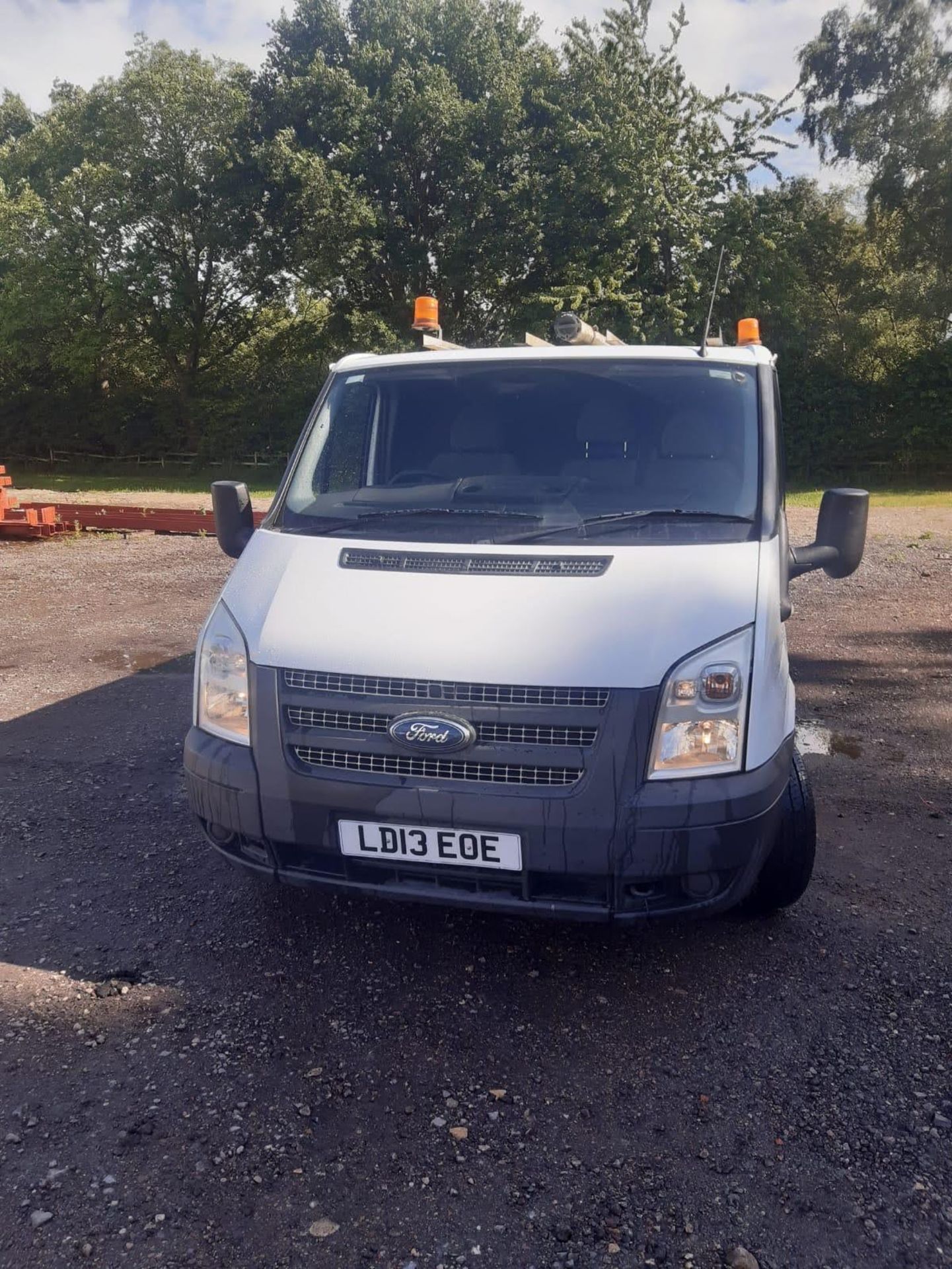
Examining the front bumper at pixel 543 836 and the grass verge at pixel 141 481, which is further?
the grass verge at pixel 141 481

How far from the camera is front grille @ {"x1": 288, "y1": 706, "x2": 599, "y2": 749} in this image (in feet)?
9.86

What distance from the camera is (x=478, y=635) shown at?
3145mm

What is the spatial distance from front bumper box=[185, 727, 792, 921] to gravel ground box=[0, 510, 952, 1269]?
1.41 ft

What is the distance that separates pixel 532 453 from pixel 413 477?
1.65ft

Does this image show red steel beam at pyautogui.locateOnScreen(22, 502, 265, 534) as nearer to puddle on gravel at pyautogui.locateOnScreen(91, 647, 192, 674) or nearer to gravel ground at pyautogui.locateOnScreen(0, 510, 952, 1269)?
puddle on gravel at pyautogui.locateOnScreen(91, 647, 192, 674)

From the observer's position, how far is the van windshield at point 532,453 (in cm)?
373

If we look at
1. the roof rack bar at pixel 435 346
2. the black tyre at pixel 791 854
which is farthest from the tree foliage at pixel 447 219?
Result: the black tyre at pixel 791 854

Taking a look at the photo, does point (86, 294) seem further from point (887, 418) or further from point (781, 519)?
point (781, 519)

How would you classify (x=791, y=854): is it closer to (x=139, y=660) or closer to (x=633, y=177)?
(x=139, y=660)

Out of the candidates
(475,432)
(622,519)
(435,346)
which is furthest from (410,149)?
(622,519)

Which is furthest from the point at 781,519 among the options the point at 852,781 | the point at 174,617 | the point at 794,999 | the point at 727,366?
the point at 174,617

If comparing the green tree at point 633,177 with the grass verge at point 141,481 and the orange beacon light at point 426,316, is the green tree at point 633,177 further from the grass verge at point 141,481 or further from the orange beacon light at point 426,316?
the orange beacon light at point 426,316

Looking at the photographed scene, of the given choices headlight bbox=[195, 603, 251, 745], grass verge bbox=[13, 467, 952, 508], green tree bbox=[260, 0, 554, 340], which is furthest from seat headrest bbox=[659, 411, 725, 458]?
green tree bbox=[260, 0, 554, 340]

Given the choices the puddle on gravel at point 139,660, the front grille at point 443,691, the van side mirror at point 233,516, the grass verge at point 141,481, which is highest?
the van side mirror at point 233,516
